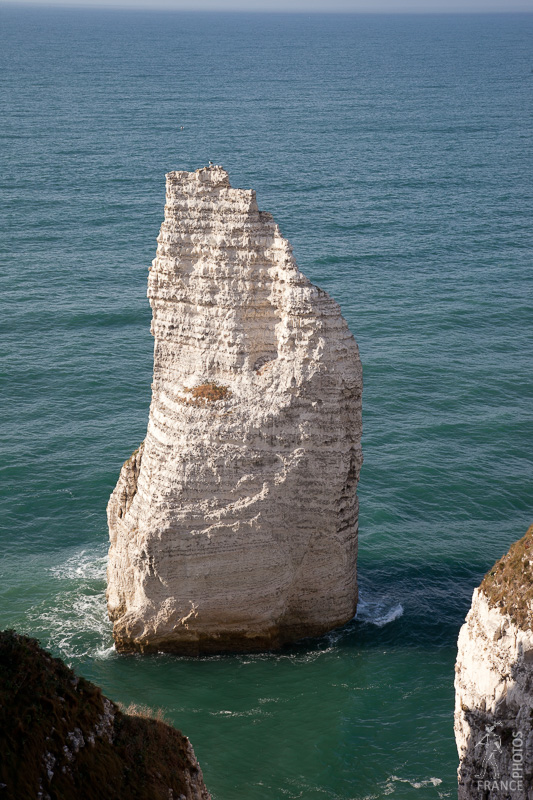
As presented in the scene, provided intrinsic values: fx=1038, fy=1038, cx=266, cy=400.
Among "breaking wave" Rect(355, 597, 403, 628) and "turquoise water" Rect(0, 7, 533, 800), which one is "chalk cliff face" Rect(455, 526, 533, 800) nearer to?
"turquoise water" Rect(0, 7, 533, 800)

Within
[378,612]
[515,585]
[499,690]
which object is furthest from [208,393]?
[499,690]

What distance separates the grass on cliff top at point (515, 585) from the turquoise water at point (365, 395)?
7410 mm

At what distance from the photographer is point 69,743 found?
2130cm

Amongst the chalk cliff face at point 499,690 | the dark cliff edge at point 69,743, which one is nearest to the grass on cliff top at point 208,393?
the chalk cliff face at point 499,690

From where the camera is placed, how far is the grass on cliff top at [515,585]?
24.2 meters

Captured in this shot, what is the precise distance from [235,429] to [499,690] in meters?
12.7

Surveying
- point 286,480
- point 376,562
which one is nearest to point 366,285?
point 376,562

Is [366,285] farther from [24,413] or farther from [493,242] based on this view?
[24,413]

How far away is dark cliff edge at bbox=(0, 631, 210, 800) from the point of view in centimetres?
2042

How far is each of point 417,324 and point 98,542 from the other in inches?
1198

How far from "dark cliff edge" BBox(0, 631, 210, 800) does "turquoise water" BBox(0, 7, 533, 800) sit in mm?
7041

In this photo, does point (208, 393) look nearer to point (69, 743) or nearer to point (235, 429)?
point (235, 429)

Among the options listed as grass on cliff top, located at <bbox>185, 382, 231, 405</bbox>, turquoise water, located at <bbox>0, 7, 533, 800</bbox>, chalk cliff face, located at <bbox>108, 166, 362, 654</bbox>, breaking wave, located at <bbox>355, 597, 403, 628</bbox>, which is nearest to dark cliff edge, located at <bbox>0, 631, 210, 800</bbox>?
turquoise water, located at <bbox>0, 7, 533, 800</bbox>

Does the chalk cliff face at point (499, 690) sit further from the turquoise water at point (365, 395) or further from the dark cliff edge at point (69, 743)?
the dark cliff edge at point (69, 743)
